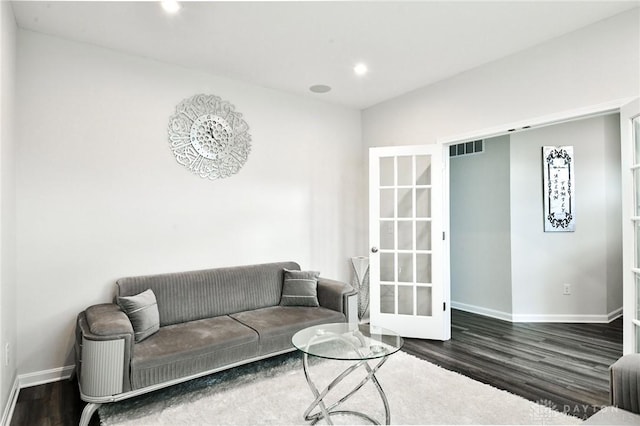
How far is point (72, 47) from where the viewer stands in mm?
2922

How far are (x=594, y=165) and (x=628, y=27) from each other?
8.01 ft

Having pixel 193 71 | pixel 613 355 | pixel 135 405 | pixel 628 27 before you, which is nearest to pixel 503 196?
pixel 613 355

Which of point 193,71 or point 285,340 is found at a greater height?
point 193,71

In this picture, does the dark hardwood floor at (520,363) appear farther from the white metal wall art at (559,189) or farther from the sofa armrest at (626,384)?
the white metal wall art at (559,189)

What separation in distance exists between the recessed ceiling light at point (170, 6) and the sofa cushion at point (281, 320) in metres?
2.40

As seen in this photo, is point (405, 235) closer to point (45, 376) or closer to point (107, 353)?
point (107, 353)

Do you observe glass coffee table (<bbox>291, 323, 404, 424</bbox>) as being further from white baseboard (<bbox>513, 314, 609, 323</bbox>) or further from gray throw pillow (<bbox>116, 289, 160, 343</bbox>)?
white baseboard (<bbox>513, 314, 609, 323</bbox>)

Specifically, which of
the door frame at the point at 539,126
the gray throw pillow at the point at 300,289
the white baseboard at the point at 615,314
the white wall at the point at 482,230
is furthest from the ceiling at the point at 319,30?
the white baseboard at the point at 615,314

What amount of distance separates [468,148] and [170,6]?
4043 millimetres

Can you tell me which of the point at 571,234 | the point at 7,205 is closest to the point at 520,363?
the point at 571,234

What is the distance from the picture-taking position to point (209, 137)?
356 cm

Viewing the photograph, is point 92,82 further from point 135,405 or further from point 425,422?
point 425,422

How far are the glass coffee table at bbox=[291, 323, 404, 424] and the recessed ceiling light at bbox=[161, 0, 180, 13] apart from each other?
7.82 feet

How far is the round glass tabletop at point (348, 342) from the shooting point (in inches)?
87.5
